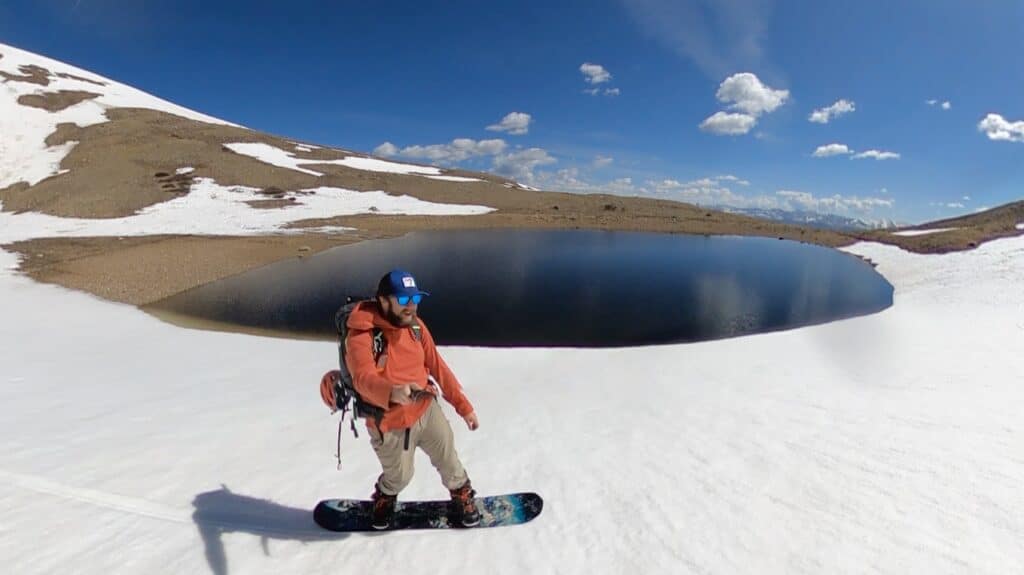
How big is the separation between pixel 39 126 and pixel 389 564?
93.0 meters

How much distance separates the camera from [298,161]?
83.2 meters

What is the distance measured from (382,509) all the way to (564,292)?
22.6 m

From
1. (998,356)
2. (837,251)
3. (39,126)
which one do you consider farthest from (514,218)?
(39,126)

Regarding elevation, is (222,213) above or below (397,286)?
above

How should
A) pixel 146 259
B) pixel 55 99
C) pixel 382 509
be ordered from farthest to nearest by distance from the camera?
pixel 55 99 < pixel 146 259 < pixel 382 509

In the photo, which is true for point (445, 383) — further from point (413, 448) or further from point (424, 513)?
point (424, 513)

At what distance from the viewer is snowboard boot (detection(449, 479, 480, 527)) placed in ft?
18.9

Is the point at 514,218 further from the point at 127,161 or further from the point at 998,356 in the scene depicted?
the point at 998,356

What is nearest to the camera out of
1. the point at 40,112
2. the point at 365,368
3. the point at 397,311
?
the point at 365,368

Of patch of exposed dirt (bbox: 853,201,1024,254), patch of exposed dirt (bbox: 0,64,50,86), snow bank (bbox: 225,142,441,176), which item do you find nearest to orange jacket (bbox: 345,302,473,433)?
patch of exposed dirt (bbox: 853,201,1024,254)

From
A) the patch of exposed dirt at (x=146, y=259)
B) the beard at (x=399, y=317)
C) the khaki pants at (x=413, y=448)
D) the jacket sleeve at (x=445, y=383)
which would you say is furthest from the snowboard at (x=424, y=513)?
the patch of exposed dirt at (x=146, y=259)

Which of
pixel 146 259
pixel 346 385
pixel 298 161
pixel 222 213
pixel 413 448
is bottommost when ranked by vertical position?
pixel 146 259

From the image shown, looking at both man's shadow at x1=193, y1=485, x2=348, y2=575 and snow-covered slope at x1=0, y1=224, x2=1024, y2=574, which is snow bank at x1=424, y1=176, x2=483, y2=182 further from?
man's shadow at x1=193, y1=485, x2=348, y2=575

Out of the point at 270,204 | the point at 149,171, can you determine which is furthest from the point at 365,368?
the point at 149,171
